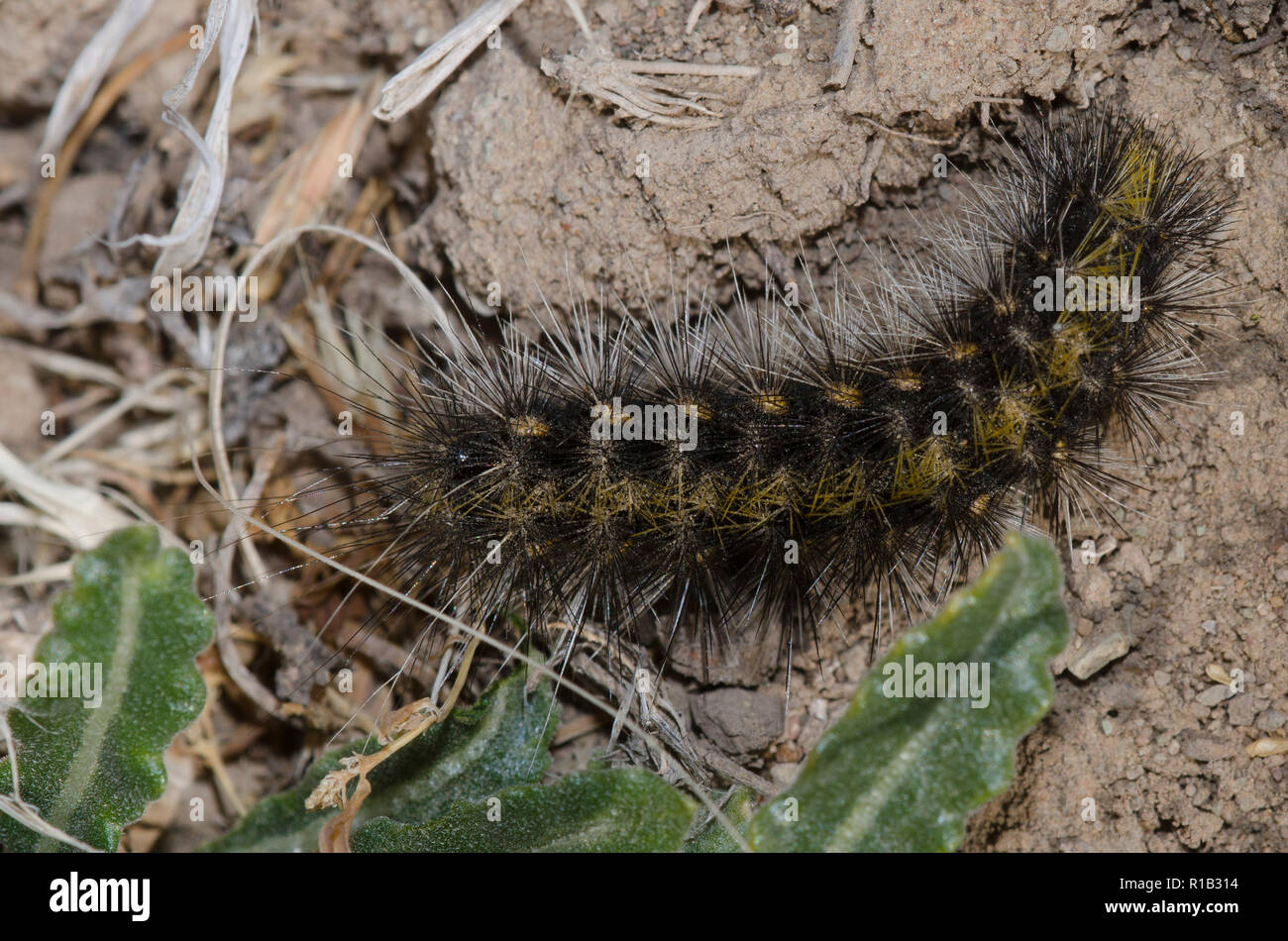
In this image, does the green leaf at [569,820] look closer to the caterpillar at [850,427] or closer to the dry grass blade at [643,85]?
the caterpillar at [850,427]

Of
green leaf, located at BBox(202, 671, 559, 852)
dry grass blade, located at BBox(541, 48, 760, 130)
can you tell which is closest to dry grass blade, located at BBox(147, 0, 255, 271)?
dry grass blade, located at BBox(541, 48, 760, 130)

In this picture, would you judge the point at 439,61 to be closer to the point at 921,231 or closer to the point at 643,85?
the point at 643,85

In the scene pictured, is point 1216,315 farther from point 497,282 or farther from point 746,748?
point 497,282

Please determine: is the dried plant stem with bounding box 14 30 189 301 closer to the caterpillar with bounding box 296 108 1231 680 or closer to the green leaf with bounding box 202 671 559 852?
the caterpillar with bounding box 296 108 1231 680

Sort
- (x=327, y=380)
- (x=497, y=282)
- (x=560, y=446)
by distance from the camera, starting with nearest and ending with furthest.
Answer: (x=560, y=446) → (x=497, y=282) → (x=327, y=380)

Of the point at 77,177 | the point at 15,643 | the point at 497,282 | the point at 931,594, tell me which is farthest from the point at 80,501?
the point at 931,594
